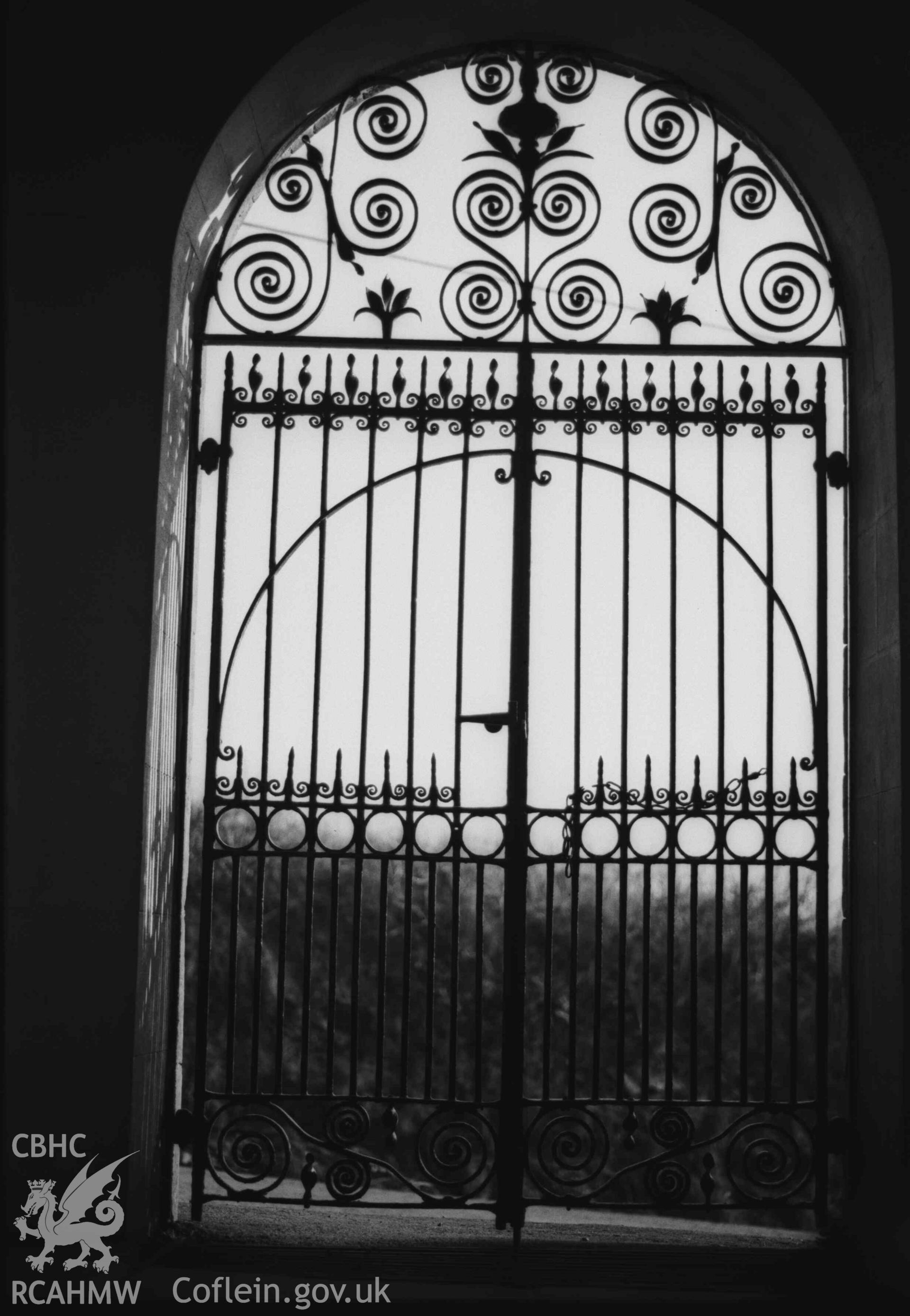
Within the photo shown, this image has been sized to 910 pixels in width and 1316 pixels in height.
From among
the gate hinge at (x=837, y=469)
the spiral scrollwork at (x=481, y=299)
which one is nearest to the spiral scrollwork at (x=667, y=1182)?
the gate hinge at (x=837, y=469)

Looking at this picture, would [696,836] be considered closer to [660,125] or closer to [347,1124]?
[347,1124]

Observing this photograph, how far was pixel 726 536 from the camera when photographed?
16.2ft

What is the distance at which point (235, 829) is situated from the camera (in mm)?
4836

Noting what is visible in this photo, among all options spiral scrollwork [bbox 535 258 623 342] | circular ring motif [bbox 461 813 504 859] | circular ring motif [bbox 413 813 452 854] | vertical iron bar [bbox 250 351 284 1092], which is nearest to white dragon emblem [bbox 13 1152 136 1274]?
vertical iron bar [bbox 250 351 284 1092]

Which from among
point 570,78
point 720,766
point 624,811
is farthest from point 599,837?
point 570,78

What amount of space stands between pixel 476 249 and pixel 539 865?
7.17 feet

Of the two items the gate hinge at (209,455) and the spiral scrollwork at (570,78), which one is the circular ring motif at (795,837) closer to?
the gate hinge at (209,455)

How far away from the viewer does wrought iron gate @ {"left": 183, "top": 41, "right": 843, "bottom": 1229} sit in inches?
185

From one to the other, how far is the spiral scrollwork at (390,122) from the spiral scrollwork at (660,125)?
759 mm

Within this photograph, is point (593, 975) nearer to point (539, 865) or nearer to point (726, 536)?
point (539, 865)

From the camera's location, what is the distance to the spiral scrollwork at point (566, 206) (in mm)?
5137

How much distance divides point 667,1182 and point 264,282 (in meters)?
3.34

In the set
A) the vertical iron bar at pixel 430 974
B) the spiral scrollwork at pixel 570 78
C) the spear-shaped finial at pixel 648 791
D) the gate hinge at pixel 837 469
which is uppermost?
the spiral scrollwork at pixel 570 78

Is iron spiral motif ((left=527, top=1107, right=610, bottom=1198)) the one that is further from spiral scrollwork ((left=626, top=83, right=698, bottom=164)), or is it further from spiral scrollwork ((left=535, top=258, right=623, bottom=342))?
spiral scrollwork ((left=626, top=83, right=698, bottom=164))
